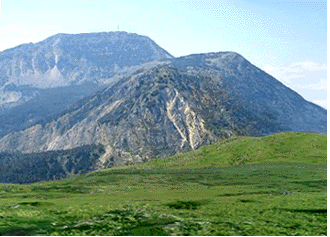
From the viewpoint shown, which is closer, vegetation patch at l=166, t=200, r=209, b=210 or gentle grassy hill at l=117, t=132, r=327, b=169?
vegetation patch at l=166, t=200, r=209, b=210

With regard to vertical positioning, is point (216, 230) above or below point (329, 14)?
below

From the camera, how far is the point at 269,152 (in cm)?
15588

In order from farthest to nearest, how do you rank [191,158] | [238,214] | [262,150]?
[191,158] < [262,150] < [238,214]

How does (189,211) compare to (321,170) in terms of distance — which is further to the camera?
(321,170)

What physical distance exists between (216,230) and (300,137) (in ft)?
459

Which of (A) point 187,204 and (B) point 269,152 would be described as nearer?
(A) point 187,204

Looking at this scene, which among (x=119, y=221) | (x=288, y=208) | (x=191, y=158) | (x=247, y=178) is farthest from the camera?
(x=191, y=158)

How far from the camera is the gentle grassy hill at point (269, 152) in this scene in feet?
472

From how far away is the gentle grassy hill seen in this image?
144m

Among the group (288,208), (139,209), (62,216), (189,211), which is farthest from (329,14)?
(62,216)

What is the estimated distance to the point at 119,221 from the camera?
4131 centimetres

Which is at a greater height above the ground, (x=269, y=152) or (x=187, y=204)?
(x=187, y=204)

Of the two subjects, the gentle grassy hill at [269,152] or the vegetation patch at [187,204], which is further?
the gentle grassy hill at [269,152]

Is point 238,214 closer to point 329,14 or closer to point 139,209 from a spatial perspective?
point 139,209
